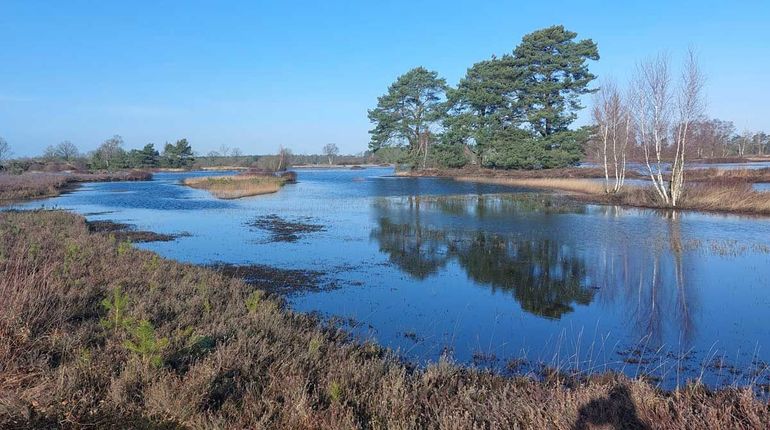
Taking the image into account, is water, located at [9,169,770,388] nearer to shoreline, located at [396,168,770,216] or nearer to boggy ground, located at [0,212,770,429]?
boggy ground, located at [0,212,770,429]

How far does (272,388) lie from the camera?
432 cm

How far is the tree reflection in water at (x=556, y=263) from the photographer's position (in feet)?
27.7

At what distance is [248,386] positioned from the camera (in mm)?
4348

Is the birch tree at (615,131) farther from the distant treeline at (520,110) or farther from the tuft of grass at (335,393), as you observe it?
the tuft of grass at (335,393)

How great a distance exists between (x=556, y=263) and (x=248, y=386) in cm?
950

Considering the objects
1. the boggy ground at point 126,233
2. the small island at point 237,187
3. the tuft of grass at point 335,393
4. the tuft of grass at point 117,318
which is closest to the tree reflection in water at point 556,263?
the tuft of grass at point 335,393

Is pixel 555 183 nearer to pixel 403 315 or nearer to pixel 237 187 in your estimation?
pixel 237 187

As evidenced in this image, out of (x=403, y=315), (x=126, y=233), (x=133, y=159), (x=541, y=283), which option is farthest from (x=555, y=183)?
(x=133, y=159)

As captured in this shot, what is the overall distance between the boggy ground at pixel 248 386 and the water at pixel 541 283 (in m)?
1.27

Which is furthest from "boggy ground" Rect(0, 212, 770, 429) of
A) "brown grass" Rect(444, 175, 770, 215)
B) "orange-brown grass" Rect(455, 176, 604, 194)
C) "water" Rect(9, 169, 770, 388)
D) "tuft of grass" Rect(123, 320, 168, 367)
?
"orange-brown grass" Rect(455, 176, 604, 194)

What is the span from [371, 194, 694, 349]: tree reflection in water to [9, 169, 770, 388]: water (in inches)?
1.7

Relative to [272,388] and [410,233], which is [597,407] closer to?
[272,388]

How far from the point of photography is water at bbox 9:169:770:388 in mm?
6520

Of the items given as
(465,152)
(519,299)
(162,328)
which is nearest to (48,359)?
(162,328)
